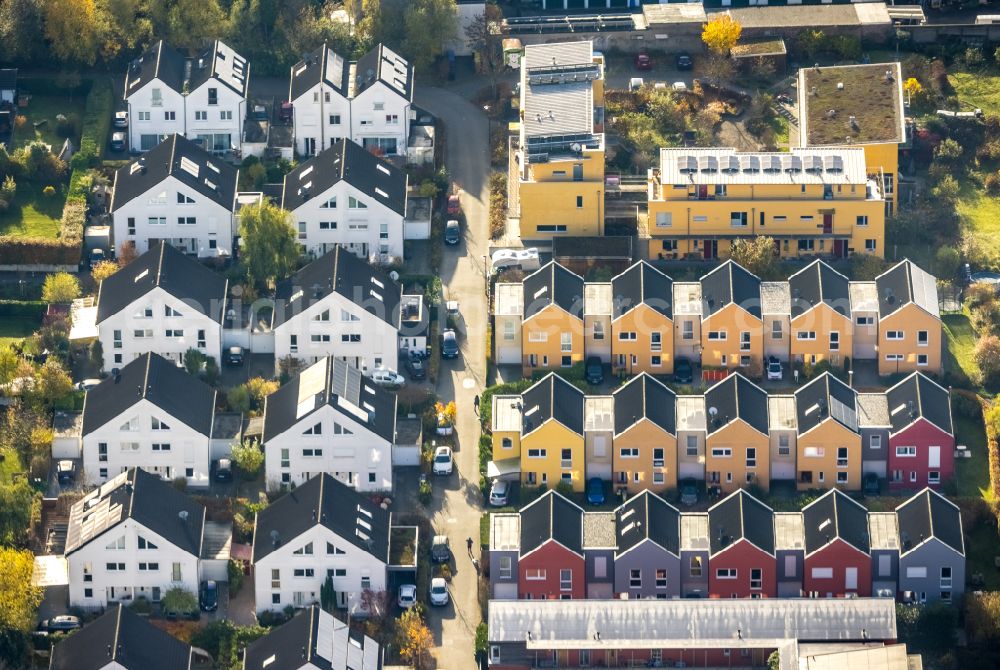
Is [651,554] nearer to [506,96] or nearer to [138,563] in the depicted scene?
[138,563]

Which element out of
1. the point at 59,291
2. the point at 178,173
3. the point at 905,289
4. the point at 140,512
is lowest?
the point at 140,512

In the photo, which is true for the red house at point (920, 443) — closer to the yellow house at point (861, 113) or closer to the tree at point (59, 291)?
the yellow house at point (861, 113)

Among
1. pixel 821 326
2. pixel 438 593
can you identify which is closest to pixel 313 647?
pixel 438 593

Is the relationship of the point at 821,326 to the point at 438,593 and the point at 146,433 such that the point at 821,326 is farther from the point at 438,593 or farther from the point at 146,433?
the point at 146,433

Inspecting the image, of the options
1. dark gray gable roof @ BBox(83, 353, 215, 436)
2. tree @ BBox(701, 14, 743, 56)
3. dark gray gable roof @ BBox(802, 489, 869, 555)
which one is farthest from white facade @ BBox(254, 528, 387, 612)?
tree @ BBox(701, 14, 743, 56)

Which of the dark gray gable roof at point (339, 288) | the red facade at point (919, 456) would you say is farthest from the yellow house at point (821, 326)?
the dark gray gable roof at point (339, 288)
